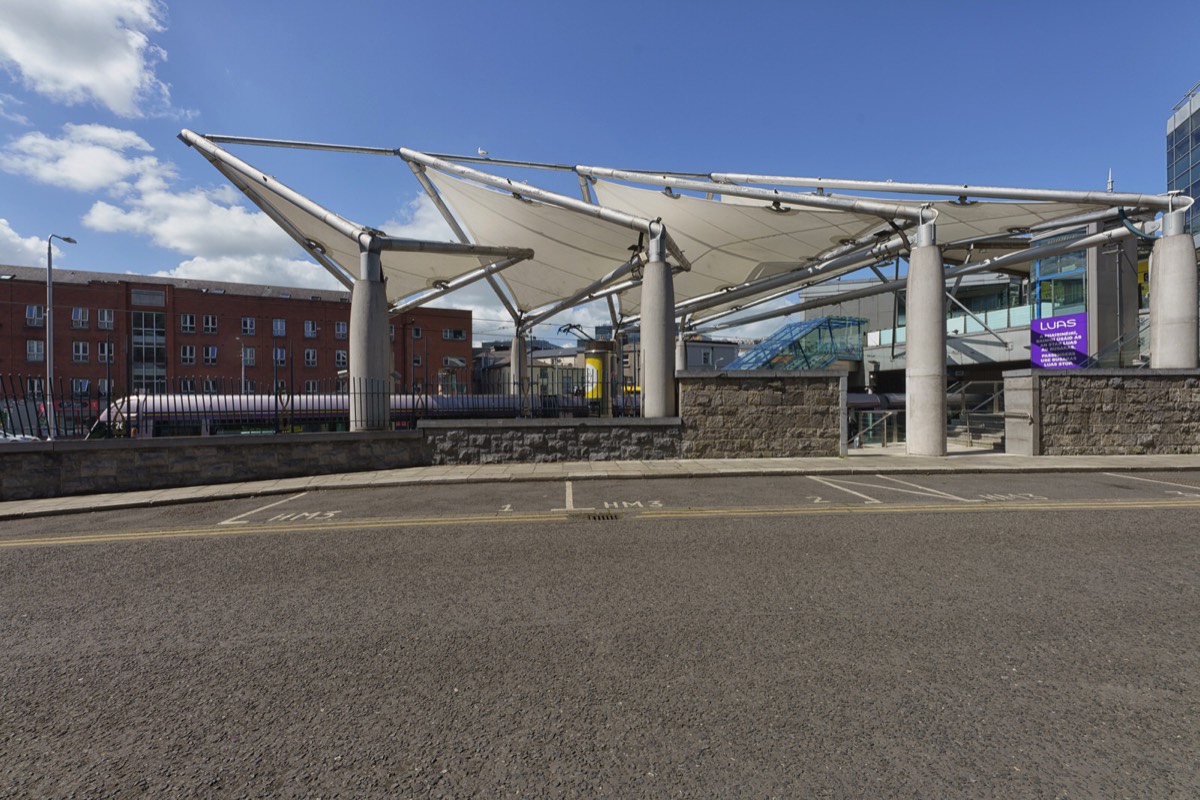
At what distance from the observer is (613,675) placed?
3.52m

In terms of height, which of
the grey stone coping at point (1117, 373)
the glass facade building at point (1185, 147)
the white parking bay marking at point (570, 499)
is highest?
the glass facade building at point (1185, 147)

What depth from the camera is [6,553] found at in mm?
7109

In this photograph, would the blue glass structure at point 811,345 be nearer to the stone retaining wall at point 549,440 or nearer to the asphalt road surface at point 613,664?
the stone retaining wall at point 549,440

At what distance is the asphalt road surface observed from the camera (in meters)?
2.63

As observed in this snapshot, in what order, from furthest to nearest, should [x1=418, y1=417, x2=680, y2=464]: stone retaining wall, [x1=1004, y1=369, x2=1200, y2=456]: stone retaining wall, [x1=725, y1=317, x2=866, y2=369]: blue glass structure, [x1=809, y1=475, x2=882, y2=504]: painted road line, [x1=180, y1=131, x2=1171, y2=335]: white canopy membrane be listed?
[x1=725, y1=317, x2=866, y2=369]: blue glass structure < [x1=180, y1=131, x2=1171, y2=335]: white canopy membrane < [x1=1004, y1=369, x2=1200, y2=456]: stone retaining wall < [x1=418, y1=417, x2=680, y2=464]: stone retaining wall < [x1=809, y1=475, x2=882, y2=504]: painted road line

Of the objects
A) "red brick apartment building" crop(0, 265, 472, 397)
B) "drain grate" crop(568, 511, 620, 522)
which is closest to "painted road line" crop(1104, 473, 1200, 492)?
"drain grate" crop(568, 511, 620, 522)

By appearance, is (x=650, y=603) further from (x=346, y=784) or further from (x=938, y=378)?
(x=938, y=378)

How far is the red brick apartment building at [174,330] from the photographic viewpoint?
A: 5419 centimetres

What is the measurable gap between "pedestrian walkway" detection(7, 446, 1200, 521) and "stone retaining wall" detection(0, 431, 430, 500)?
370 millimetres

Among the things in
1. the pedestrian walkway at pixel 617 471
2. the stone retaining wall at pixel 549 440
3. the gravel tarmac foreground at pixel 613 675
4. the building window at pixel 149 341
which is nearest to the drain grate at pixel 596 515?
the gravel tarmac foreground at pixel 613 675

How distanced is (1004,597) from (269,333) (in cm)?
7022

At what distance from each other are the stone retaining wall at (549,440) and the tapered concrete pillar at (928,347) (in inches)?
272

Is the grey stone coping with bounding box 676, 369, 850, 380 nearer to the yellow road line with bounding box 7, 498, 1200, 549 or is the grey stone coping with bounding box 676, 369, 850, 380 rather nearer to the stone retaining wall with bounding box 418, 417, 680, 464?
the stone retaining wall with bounding box 418, 417, 680, 464

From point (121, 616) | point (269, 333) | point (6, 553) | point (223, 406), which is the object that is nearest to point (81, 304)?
point (269, 333)
